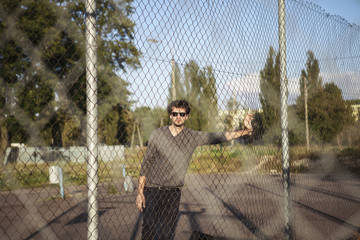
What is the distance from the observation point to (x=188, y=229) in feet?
18.9

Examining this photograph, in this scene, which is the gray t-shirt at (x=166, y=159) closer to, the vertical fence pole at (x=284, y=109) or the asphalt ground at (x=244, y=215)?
the asphalt ground at (x=244, y=215)

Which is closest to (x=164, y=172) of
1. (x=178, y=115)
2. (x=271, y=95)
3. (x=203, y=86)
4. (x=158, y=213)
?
(x=158, y=213)

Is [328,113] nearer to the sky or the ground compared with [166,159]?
nearer to the sky

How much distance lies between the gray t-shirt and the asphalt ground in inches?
12.7

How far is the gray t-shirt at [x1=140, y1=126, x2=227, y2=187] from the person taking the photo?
305cm

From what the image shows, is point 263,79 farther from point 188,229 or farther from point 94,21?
point 188,229

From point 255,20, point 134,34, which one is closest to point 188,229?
point 255,20

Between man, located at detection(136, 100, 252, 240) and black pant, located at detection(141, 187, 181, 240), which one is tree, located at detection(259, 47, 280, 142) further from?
black pant, located at detection(141, 187, 181, 240)

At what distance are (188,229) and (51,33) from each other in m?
6.47

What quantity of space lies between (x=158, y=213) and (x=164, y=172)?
37 centimetres

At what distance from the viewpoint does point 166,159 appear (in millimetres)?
3057

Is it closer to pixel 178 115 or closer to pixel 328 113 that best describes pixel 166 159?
pixel 178 115

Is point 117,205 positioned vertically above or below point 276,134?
below

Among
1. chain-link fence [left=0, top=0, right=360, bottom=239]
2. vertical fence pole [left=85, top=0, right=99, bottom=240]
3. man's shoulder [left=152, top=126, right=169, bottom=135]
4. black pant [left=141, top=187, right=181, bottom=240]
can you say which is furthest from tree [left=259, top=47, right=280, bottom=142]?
vertical fence pole [left=85, top=0, right=99, bottom=240]
